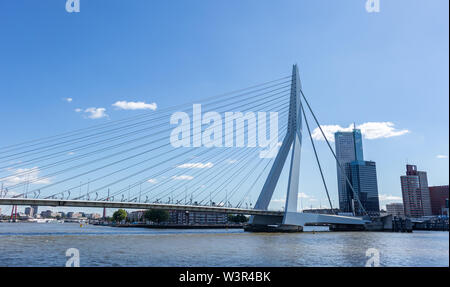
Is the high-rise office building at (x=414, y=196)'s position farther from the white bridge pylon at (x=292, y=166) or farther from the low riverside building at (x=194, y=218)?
the white bridge pylon at (x=292, y=166)

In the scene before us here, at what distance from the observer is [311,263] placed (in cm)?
1697

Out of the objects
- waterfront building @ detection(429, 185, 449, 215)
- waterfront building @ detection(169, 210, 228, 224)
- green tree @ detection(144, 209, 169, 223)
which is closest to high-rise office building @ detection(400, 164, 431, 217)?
waterfront building @ detection(429, 185, 449, 215)

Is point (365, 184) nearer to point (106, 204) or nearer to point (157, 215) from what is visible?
point (157, 215)

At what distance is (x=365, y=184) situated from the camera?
139125 millimetres

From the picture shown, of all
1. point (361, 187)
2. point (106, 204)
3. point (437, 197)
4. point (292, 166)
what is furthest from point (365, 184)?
point (106, 204)

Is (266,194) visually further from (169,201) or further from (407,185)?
(407,185)

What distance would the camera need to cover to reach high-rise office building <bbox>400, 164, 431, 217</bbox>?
Result: 5591 inches

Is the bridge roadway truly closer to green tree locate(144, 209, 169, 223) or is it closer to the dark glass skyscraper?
green tree locate(144, 209, 169, 223)

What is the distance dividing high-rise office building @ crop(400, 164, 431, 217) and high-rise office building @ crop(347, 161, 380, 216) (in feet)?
46.0

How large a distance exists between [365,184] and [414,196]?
23324 mm

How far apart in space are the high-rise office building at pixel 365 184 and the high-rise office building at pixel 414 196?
46.0 ft

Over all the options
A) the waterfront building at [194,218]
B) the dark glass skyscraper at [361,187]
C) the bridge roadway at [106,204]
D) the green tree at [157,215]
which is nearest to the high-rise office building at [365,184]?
the dark glass skyscraper at [361,187]

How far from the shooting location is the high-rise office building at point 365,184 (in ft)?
455
